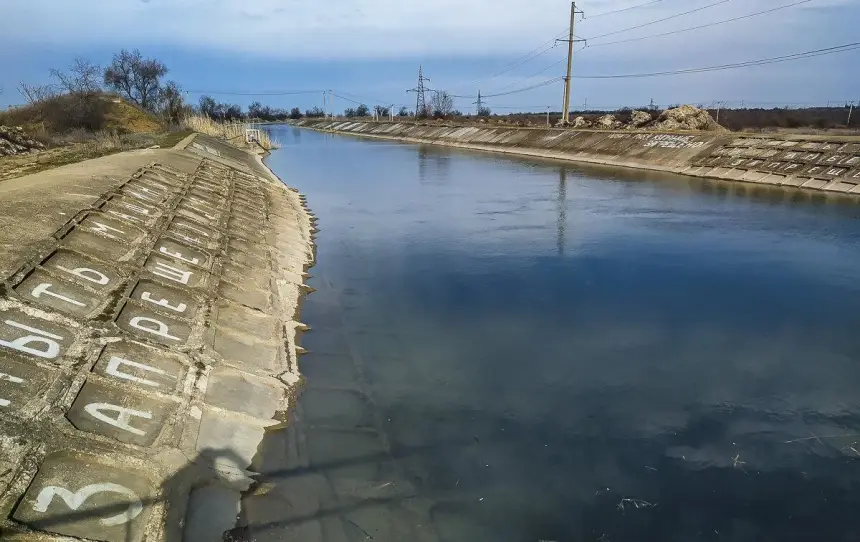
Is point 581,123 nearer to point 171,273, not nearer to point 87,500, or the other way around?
point 171,273

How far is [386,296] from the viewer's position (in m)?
10.4

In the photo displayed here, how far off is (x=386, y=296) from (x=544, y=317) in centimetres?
300

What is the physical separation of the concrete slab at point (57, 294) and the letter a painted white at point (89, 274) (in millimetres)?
363

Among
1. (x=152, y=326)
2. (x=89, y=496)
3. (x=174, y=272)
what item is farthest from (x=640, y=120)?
(x=89, y=496)

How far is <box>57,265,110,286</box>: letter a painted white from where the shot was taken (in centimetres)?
724

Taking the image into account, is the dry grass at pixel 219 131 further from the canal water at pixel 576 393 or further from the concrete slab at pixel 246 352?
the concrete slab at pixel 246 352

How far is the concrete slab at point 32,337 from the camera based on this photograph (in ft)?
17.5

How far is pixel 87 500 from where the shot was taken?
13.5 feet

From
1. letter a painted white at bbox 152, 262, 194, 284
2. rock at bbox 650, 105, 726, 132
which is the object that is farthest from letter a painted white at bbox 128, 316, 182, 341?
rock at bbox 650, 105, 726, 132

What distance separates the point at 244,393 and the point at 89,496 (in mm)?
2206

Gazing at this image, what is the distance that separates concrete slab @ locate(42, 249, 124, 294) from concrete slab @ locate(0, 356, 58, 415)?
2127mm

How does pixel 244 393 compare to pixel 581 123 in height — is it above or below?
below

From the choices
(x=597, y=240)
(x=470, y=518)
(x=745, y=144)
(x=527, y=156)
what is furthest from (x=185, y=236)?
(x=527, y=156)

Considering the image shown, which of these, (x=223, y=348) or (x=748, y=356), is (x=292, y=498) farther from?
(x=748, y=356)
